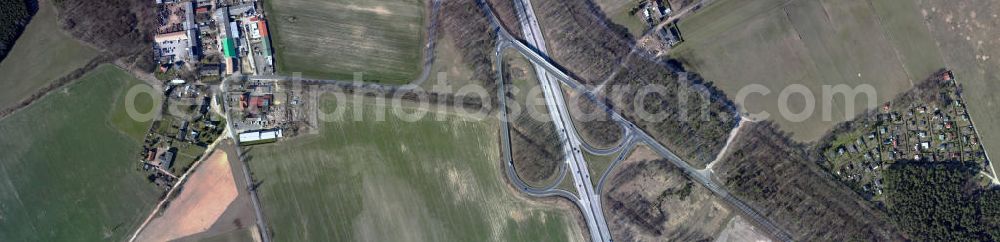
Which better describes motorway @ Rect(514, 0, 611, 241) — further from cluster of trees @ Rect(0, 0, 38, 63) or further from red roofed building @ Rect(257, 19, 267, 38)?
cluster of trees @ Rect(0, 0, 38, 63)

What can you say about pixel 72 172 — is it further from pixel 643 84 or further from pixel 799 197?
pixel 799 197

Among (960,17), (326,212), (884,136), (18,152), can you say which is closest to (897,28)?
(960,17)

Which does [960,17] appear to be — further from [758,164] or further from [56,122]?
[56,122]

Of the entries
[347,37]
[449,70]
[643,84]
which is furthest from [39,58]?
[643,84]

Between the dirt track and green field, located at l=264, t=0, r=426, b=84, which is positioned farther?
green field, located at l=264, t=0, r=426, b=84

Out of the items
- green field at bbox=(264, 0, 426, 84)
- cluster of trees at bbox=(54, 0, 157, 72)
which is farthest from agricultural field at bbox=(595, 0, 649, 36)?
cluster of trees at bbox=(54, 0, 157, 72)

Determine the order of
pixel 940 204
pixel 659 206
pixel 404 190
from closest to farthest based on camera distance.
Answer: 1. pixel 940 204
2. pixel 659 206
3. pixel 404 190

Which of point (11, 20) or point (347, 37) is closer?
point (11, 20)
